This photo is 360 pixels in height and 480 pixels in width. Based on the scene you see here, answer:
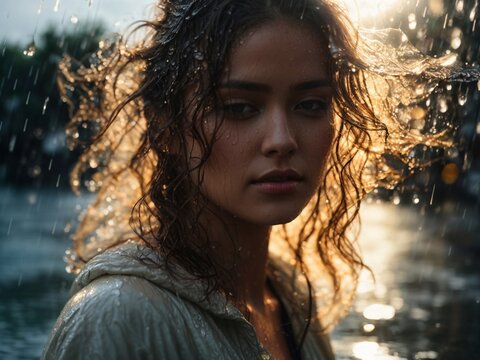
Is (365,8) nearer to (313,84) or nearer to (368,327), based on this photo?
(313,84)

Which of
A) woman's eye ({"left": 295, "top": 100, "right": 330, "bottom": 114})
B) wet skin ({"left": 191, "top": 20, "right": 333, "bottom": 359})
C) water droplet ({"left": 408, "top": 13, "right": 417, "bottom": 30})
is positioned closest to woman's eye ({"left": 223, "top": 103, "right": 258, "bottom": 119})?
wet skin ({"left": 191, "top": 20, "right": 333, "bottom": 359})

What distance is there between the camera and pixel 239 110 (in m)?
2.45

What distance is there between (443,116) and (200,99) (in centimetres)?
100

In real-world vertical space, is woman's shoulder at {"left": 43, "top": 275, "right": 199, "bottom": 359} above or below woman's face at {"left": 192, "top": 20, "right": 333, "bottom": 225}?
below

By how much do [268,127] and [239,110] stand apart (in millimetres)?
95

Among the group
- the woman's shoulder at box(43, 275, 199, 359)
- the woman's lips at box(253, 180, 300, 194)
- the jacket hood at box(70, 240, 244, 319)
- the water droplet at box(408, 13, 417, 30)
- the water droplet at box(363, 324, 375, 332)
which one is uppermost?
the water droplet at box(408, 13, 417, 30)

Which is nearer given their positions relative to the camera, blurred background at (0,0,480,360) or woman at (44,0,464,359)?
woman at (44,0,464,359)

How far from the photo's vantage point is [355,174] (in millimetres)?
2924

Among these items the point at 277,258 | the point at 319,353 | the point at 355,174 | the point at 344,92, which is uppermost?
the point at 344,92

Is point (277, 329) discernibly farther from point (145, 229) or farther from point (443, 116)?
point (443, 116)

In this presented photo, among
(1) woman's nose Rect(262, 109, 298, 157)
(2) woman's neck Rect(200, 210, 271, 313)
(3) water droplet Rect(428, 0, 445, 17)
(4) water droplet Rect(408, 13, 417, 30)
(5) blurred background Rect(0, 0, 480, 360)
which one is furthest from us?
(3) water droplet Rect(428, 0, 445, 17)

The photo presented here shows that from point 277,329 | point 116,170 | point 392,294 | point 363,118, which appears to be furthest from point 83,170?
point 392,294

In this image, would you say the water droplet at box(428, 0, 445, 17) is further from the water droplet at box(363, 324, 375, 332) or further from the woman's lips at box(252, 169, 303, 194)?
the woman's lips at box(252, 169, 303, 194)

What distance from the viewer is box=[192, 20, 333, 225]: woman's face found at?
242 centimetres
